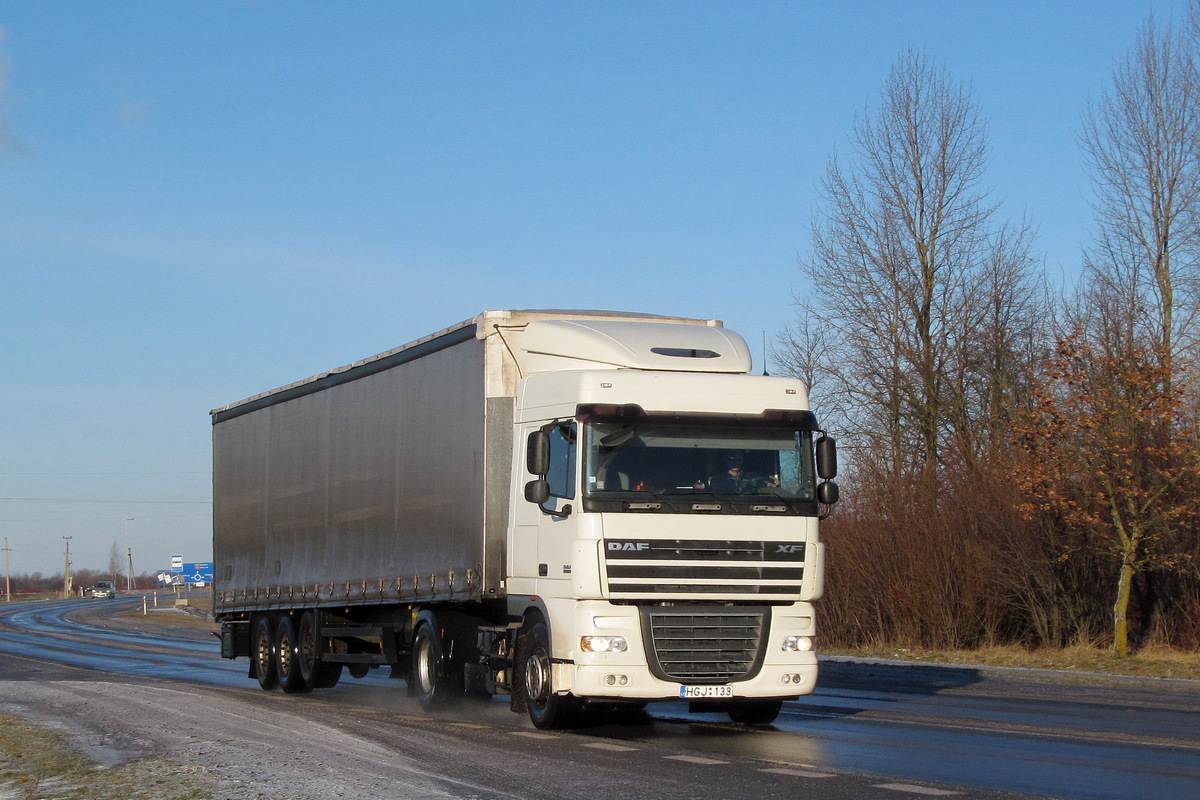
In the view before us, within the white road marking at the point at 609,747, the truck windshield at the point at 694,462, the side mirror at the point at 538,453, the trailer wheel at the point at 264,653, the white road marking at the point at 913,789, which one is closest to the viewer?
the white road marking at the point at 913,789

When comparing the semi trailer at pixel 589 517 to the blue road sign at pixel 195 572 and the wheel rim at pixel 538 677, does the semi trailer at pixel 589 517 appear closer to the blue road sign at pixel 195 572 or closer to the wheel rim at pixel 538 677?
the wheel rim at pixel 538 677

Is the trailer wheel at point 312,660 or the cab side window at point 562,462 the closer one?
the cab side window at point 562,462

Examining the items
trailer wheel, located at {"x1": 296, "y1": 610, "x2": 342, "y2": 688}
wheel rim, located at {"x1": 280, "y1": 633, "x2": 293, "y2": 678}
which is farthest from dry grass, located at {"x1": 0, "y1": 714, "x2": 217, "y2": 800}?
wheel rim, located at {"x1": 280, "y1": 633, "x2": 293, "y2": 678}

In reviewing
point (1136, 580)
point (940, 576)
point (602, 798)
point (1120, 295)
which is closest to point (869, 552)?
point (940, 576)

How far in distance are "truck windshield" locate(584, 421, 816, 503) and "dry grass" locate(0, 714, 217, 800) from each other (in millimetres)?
4303

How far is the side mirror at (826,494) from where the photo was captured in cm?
1284

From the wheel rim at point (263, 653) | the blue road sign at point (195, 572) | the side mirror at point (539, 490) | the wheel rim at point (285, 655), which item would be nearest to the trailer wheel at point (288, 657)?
the wheel rim at point (285, 655)

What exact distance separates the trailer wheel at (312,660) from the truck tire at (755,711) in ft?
22.5

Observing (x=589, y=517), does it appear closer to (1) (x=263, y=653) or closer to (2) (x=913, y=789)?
(2) (x=913, y=789)

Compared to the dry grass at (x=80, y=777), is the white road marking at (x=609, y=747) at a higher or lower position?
lower

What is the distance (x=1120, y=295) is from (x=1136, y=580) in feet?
24.3

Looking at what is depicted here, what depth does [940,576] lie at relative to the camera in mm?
28969

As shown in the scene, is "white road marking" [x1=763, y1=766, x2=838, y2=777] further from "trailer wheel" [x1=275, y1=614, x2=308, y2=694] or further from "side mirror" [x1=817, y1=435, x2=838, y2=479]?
"trailer wheel" [x1=275, y1=614, x2=308, y2=694]

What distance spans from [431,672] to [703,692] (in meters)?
4.40
